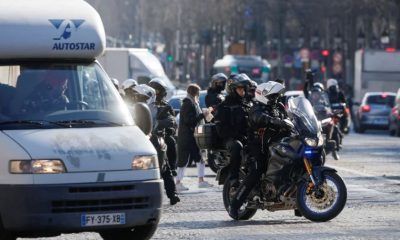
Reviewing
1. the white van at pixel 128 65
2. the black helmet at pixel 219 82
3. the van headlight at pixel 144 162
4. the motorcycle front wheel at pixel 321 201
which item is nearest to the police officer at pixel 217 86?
the black helmet at pixel 219 82

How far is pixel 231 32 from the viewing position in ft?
357

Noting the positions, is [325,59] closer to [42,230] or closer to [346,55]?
[346,55]

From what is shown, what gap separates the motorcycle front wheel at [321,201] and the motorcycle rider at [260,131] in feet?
2.30

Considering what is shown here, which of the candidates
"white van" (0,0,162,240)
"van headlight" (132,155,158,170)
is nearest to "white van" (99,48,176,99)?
"white van" (0,0,162,240)

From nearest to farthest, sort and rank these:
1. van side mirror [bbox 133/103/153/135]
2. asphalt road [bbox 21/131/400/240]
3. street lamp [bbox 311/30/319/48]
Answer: van side mirror [bbox 133/103/153/135] → asphalt road [bbox 21/131/400/240] → street lamp [bbox 311/30/319/48]

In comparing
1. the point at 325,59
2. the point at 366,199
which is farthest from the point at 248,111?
the point at 325,59

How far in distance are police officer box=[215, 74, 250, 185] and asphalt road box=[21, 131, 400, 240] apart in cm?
91

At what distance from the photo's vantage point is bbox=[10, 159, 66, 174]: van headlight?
1291cm

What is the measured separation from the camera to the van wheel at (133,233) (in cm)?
1384

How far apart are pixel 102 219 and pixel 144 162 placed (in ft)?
→ 2.02

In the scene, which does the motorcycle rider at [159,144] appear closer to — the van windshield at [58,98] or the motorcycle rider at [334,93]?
the van windshield at [58,98]

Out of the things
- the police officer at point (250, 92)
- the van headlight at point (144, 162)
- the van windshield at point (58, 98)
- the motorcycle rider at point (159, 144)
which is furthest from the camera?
the motorcycle rider at point (159, 144)

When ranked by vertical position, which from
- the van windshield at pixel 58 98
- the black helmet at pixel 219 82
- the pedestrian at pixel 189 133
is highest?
the van windshield at pixel 58 98

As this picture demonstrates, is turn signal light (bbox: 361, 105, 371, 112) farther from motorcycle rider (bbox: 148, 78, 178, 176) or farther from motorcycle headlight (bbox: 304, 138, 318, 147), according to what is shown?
motorcycle headlight (bbox: 304, 138, 318, 147)
